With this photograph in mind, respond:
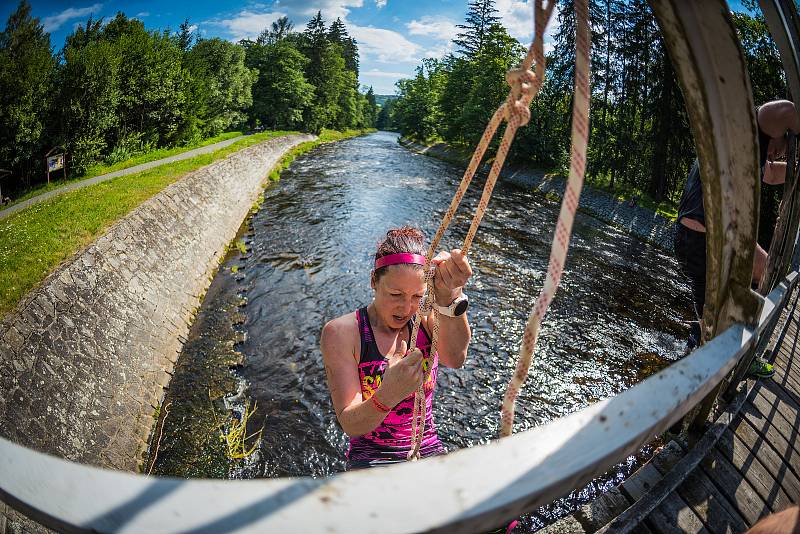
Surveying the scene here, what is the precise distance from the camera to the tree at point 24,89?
15.2 metres

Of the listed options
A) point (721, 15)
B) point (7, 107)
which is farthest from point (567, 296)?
point (7, 107)

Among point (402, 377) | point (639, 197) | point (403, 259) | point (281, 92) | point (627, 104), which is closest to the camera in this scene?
point (402, 377)

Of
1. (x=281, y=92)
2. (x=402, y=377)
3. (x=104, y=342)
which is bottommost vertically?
(x=104, y=342)

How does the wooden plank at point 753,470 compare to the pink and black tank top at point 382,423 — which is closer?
the wooden plank at point 753,470

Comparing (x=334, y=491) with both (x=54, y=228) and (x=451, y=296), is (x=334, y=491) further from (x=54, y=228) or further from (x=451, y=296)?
(x=54, y=228)

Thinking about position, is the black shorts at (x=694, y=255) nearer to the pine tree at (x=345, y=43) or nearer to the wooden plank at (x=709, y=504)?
the wooden plank at (x=709, y=504)

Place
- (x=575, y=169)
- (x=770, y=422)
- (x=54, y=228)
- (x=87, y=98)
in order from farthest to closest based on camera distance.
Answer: (x=87, y=98) < (x=54, y=228) < (x=770, y=422) < (x=575, y=169)

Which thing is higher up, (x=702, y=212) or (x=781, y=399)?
(x=702, y=212)

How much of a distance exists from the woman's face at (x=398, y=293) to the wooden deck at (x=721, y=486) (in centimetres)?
155

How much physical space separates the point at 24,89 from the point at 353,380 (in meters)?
21.1

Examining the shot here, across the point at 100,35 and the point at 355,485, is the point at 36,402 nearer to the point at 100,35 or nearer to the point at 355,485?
the point at 355,485

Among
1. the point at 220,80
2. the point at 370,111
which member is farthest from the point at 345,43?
the point at 220,80

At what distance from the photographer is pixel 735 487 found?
7.81ft

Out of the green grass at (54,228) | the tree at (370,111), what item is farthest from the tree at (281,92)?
the tree at (370,111)
